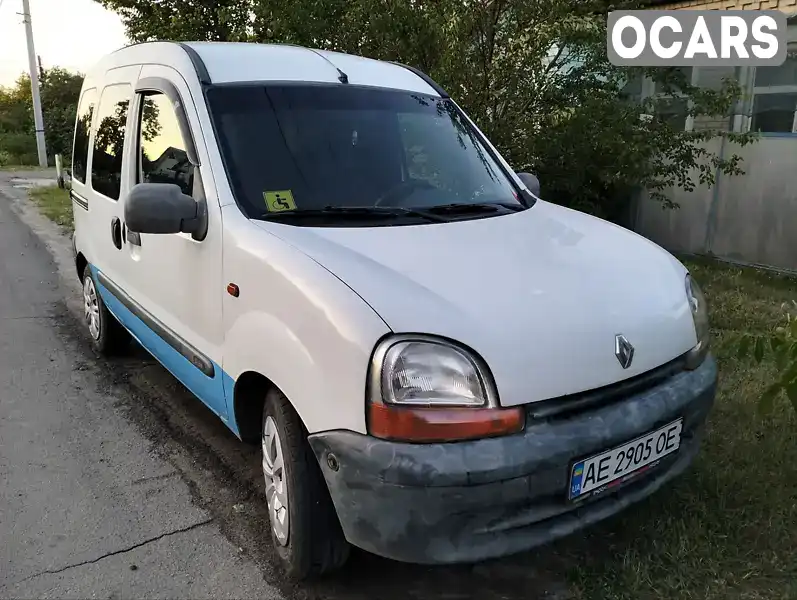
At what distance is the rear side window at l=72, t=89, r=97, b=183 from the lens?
4.80 meters

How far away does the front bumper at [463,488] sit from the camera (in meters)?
2.02

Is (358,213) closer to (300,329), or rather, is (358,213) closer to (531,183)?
(300,329)

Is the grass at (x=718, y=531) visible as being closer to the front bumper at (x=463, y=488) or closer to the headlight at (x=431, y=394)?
the front bumper at (x=463, y=488)

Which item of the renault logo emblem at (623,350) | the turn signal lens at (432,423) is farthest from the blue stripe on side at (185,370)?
the renault logo emblem at (623,350)

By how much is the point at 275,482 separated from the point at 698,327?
173cm

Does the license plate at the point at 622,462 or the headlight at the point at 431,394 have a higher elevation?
the headlight at the point at 431,394

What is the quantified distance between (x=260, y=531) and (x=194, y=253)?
121 centimetres

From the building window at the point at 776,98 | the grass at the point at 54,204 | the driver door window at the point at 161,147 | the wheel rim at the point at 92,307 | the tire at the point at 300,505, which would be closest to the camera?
the tire at the point at 300,505

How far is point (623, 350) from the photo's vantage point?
2279 millimetres

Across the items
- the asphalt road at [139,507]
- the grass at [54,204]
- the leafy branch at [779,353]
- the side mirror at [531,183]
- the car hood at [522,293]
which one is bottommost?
the grass at [54,204]

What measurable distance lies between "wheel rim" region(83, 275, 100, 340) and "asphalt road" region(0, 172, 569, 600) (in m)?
0.25

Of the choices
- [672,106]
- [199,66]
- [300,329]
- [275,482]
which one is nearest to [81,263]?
[199,66]

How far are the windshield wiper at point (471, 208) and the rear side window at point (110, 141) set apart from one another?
6.52 ft

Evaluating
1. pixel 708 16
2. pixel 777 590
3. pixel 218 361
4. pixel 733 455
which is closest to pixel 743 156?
pixel 708 16
